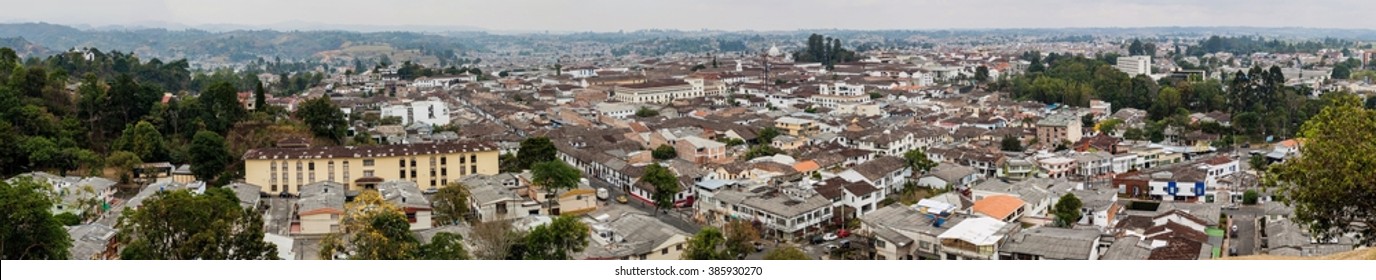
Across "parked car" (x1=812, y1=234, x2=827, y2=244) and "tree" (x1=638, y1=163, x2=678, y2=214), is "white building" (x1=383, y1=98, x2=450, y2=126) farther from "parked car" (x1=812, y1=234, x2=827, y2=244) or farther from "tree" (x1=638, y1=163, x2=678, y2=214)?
"parked car" (x1=812, y1=234, x2=827, y2=244)

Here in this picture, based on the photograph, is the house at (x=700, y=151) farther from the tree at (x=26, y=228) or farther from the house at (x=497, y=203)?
the tree at (x=26, y=228)

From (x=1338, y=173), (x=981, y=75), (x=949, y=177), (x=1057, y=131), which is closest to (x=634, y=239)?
(x=1338, y=173)

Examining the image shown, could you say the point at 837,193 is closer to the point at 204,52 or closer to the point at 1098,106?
the point at 1098,106

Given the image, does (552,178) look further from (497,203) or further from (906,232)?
(906,232)

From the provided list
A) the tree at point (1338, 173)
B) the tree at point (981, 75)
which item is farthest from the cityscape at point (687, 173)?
the tree at point (981, 75)

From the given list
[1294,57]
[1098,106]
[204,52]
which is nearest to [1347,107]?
[1098,106]

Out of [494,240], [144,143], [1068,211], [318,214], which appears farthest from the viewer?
[144,143]
